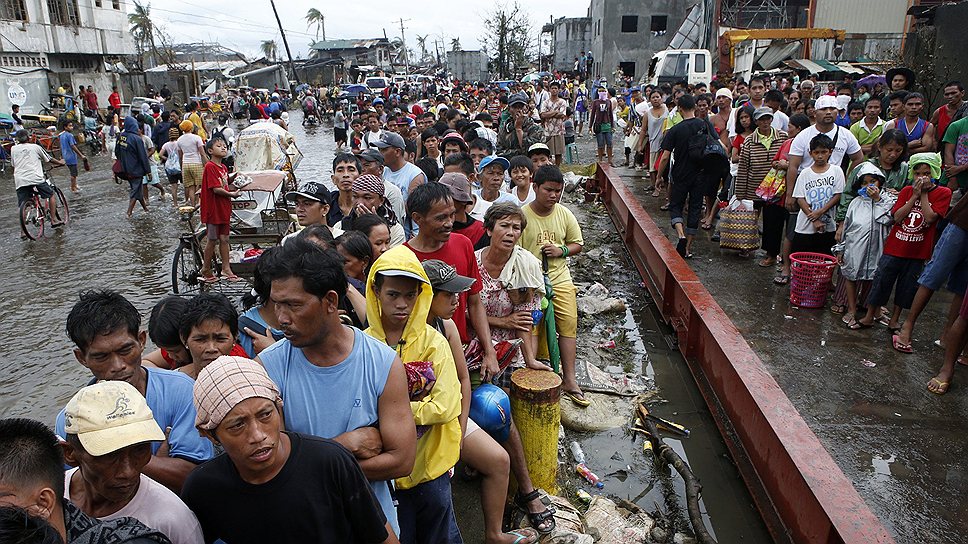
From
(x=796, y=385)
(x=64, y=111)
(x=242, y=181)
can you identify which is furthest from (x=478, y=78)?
(x=796, y=385)

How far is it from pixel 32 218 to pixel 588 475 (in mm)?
10736

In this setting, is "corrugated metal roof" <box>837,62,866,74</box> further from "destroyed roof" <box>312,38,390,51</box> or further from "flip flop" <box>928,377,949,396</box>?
"destroyed roof" <box>312,38,390,51</box>

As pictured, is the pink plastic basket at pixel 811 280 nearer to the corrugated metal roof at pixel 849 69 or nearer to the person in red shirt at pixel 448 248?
the person in red shirt at pixel 448 248

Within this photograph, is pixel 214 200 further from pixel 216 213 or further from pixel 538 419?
pixel 538 419

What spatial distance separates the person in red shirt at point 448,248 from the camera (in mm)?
3504

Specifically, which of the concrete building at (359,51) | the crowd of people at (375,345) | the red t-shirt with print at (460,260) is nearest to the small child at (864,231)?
the crowd of people at (375,345)

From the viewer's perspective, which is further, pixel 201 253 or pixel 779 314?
pixel 201 253

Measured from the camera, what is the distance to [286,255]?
215 centimetres

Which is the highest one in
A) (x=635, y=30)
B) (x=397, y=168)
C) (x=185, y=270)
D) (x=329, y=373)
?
(x=635, y=30)

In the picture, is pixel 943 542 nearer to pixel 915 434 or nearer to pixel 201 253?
pixel 915 434

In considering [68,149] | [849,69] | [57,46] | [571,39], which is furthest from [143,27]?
[849,69]

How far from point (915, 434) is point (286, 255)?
14.4 feet

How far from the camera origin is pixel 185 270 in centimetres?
782

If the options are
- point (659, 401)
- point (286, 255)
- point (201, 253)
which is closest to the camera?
point (286, 255)
